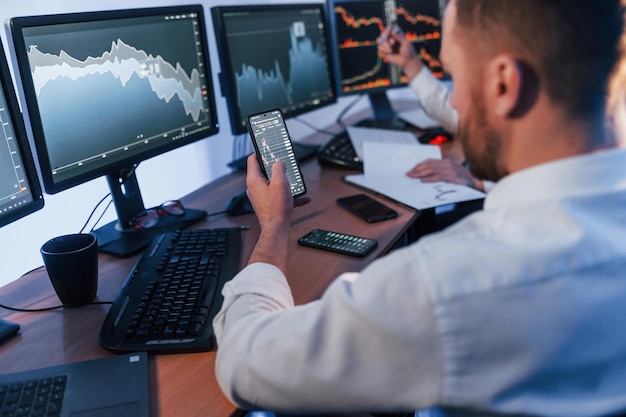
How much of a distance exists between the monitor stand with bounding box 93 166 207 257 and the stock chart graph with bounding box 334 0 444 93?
3.13 feet

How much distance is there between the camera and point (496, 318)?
0.58 meters

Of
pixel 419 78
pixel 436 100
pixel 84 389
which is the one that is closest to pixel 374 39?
pixel 419 78

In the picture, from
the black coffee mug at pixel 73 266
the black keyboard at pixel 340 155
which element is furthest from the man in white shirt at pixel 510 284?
the black keyboard at pixel 340 155

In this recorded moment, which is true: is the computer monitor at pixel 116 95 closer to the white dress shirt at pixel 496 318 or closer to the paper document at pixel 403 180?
the paper document at pixel 403 180

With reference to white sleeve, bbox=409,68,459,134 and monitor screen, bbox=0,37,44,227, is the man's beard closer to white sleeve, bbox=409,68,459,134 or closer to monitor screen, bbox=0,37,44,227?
monitor screen, bbox=0,37,44,227

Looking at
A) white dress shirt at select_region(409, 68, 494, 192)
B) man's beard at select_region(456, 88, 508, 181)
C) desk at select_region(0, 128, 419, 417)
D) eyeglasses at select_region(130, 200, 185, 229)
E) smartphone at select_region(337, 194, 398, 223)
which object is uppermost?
man's beard at select_region(456, 88, 508, 181)

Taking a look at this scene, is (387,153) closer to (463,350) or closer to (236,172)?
(236,172)

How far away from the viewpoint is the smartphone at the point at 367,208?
1337 millimetres

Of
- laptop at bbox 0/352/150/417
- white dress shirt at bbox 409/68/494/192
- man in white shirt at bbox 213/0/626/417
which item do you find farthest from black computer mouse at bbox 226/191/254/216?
white dress shirt at bbox 409/68/494/192

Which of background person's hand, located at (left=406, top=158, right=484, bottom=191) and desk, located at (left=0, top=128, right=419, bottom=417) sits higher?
background person's hand, located at (left=406, top=158, right=484, bottom=191)

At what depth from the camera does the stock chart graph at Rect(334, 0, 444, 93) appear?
209cm

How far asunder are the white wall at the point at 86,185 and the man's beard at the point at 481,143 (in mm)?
1055

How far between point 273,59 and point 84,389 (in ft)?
3.94

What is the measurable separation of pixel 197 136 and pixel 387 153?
537mm
